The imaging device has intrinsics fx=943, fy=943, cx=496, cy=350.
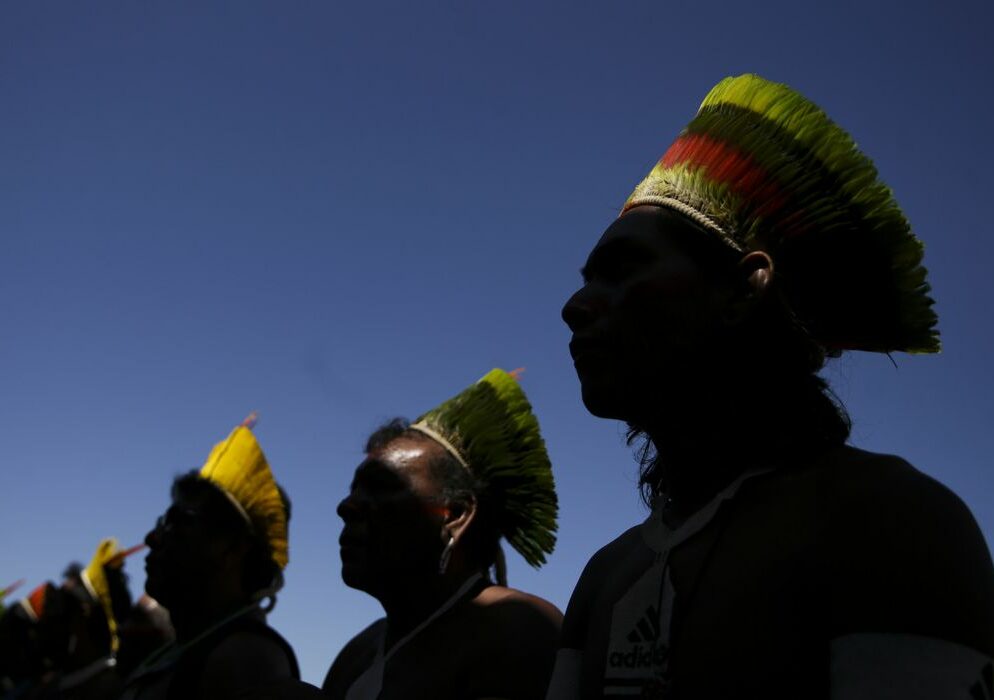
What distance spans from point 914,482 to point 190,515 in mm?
4386

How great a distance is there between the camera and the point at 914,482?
5.30 ft

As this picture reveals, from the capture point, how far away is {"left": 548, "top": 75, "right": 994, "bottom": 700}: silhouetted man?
4.87 feet

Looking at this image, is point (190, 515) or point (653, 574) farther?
point (190, 515)

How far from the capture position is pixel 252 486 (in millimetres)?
5484

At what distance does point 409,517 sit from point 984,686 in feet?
9.32

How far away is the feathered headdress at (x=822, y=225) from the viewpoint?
211 centimetres

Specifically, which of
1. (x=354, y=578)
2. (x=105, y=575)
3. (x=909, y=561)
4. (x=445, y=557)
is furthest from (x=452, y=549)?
(x=105, y=575)

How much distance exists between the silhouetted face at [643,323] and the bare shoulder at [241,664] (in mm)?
2687

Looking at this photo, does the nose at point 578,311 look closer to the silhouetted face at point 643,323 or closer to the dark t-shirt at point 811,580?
the silhouetted face at point 643,323

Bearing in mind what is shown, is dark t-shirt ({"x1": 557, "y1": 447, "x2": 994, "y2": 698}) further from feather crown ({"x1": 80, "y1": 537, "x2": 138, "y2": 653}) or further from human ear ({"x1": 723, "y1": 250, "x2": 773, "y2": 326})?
feather crown ({"x1": 80, "y1": 537, "x2": 138, "y2": 653})

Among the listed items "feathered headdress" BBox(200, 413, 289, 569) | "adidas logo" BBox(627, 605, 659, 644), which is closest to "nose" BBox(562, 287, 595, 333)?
"adidas logo" BBox(627, 605, 659, 644)

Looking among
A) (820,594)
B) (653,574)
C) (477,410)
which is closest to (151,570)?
(477,410)

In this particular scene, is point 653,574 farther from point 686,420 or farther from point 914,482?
point 914,482

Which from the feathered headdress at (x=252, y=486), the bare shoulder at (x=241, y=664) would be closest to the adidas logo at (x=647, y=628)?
the bare shoulder at (x=241, y=664)
